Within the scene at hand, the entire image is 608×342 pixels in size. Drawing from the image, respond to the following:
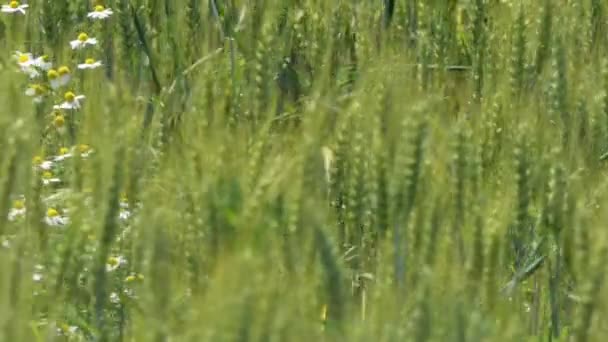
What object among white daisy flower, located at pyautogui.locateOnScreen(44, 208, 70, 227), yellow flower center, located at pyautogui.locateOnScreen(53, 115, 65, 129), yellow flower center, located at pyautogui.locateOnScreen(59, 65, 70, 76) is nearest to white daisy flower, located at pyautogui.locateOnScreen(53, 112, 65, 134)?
yellow flower center, located at pyautogui.locateOnScreen(53, 115, 65, 129)

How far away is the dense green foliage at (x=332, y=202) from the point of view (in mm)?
1187

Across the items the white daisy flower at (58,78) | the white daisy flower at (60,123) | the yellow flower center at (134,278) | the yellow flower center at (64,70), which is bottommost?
the yellow flower center at (134,278)

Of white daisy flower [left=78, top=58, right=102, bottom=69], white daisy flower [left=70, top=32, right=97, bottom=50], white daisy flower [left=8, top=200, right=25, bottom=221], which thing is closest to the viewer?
white daisy flower [left=8, top=200, right=25, bottom=221]

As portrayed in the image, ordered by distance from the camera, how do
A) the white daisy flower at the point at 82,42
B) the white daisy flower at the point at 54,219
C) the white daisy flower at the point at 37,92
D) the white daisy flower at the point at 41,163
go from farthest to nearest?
the white daisy flower at the point at 82,42 < the white daisy flower at the point at 37,92 < the white daisy flower at the point at 41,163 < the white daisy flower at the point at 54,219

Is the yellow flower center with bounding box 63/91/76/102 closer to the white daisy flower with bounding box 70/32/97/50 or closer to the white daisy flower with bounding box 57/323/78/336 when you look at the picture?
the white daisy flower with bounding box 70/32/97/50

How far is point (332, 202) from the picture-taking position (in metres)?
1.83

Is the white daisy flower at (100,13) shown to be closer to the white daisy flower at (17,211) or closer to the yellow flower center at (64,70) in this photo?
the yellow flower center at (64,70)

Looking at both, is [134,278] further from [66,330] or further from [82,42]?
[82,42]

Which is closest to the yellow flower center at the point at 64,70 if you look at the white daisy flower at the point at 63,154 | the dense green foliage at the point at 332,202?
the dense green foliage at the point at 332,202

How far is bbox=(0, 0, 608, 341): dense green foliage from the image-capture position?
119 centimetres

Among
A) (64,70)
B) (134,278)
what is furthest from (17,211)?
(64,70)

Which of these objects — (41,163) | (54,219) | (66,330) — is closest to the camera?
(66,330)

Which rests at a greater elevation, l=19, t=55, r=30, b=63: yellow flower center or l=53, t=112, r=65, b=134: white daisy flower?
l=19, t=55, r=30, b=63: yellow flower center

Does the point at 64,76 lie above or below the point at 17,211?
above
